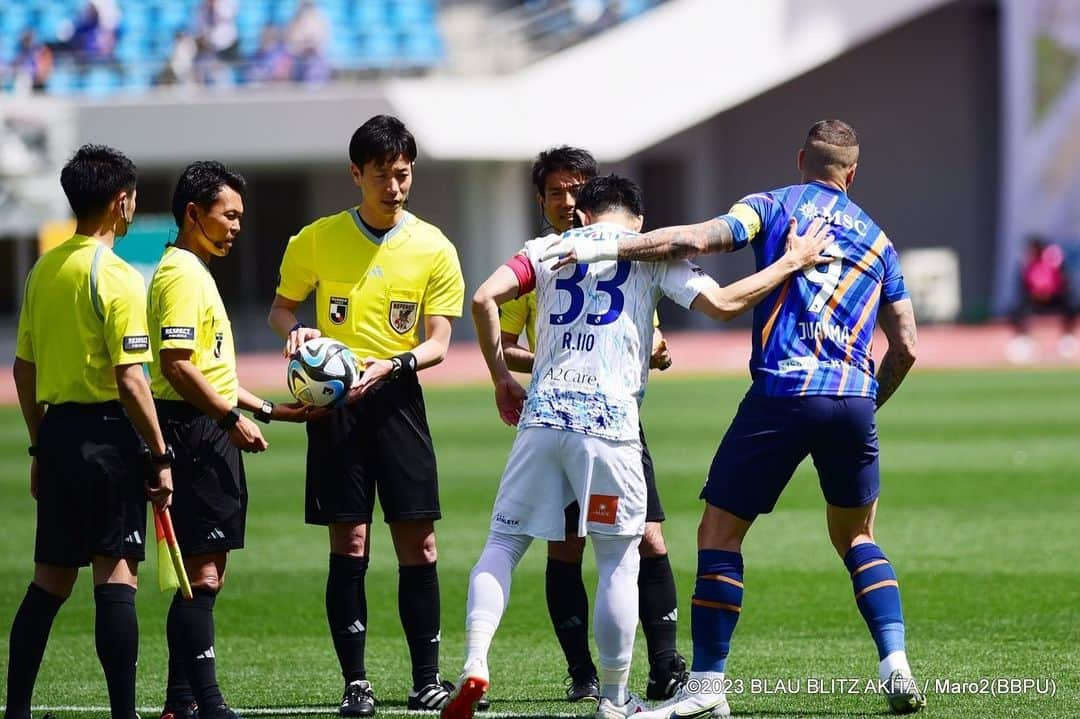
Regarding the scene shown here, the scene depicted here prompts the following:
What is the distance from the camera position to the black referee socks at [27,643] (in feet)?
20.2

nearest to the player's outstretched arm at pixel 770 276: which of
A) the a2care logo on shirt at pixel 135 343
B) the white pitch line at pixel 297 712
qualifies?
the white pitch line at pixel 297 712

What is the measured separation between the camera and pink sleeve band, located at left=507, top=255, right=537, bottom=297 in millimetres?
6199

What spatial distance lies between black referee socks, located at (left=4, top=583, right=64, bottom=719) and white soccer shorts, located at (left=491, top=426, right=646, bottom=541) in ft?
5.62

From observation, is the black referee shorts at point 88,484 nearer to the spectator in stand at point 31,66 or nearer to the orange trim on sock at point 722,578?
the orange trim on sock at point 722,578

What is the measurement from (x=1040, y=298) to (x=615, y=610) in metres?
23.2

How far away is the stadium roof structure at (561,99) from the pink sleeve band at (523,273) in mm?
22053

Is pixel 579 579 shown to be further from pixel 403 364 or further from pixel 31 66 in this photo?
pixel 31 66

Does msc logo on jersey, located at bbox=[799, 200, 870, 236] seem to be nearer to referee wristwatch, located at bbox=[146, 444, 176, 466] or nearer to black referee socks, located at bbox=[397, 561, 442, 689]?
black referee socks, located at bbox=[397, 561, 442, 689]

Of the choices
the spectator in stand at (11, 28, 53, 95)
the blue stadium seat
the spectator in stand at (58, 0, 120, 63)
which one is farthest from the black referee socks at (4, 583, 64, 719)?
the spectator in stand at (58, 0, 120, 63)

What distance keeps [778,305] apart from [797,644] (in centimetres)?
237

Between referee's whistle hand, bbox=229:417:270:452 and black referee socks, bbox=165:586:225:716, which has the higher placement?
referee's whistle hand, bbox=229:417:270:452

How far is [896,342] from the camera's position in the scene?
6527 millimetres

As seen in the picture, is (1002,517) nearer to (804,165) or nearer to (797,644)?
(797,644)

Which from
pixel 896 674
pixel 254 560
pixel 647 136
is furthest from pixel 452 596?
pixel 647 136
